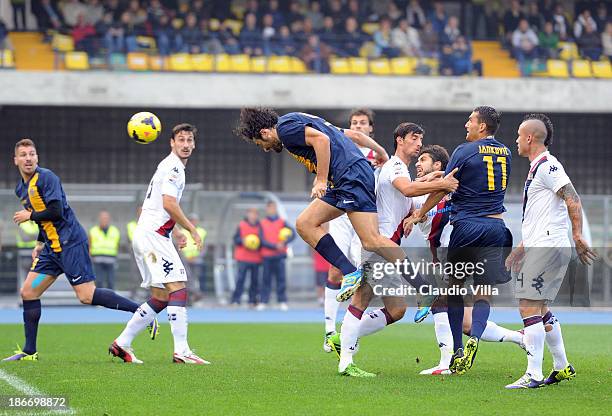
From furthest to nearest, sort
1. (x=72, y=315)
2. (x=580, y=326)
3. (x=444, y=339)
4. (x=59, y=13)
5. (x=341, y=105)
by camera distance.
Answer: (x=59, y=13) → (x=341, y=105) → (x=72, y=315) → (x=580, y=326) → (x=444, y=339)

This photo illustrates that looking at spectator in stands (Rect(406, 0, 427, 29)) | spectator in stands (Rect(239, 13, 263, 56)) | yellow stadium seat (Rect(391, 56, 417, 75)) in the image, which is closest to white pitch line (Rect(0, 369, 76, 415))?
spectator in stands (Rect(239, 13, 263, 56))

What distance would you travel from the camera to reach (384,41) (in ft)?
95.7

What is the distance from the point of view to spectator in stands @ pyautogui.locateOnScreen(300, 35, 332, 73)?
27.8 metres

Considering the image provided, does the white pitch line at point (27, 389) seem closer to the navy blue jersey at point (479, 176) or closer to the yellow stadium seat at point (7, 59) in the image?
the navy blue jersey at point (479, 176)

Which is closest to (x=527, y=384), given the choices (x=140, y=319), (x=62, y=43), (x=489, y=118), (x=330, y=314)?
(x=489, y=118)

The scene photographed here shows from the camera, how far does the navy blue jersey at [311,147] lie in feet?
28.4

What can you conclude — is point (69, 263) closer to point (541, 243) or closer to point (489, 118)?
point (489, 118)

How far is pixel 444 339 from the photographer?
9.50 metres

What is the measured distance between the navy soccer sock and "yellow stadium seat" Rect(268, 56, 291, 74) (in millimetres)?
17251

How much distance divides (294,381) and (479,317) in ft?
5.50

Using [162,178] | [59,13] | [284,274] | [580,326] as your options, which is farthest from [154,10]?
[162,178]

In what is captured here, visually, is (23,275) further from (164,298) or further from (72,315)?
(164,298)

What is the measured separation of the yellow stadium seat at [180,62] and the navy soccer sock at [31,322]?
55.8 feet

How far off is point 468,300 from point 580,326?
8.66 m
